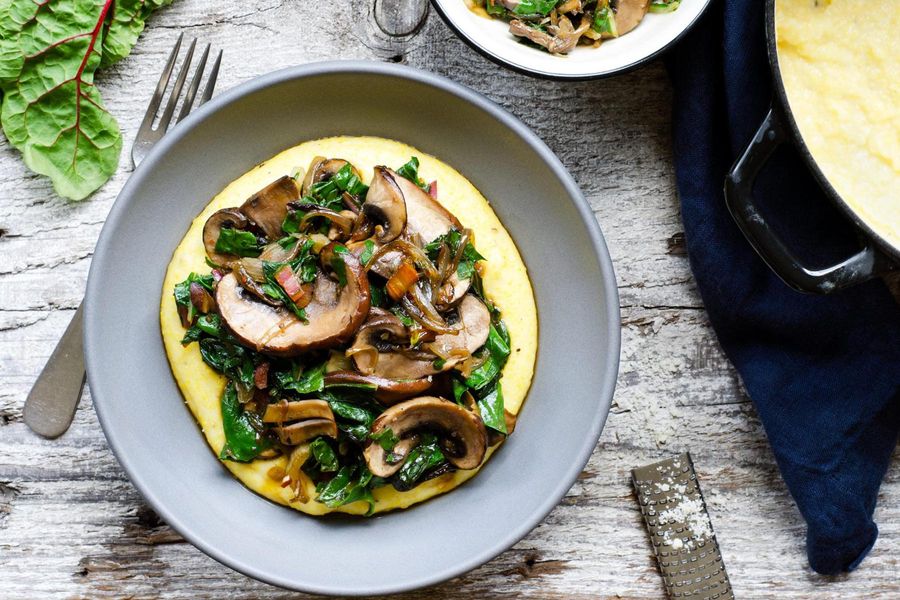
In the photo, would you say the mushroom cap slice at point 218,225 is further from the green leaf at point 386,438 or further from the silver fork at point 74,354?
the green leaf at point 386,438

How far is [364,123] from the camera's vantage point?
132 inches

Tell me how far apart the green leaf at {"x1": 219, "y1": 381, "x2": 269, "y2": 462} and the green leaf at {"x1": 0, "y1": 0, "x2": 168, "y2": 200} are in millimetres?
1234

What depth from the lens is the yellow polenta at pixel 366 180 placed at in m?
3.17

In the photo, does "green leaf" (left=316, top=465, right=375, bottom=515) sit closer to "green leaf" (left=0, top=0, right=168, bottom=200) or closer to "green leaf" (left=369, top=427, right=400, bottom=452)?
"green leaf" (left=369, top=427, right=400, bottom=452)

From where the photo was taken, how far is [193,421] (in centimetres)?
A: 330

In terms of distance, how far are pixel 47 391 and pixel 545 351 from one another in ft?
7.42

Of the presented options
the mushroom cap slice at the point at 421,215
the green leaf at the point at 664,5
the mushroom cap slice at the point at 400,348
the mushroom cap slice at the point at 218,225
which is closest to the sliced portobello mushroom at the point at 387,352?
the mushroom cap slice at the point at 400,348

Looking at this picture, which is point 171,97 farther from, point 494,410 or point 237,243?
point 494,410

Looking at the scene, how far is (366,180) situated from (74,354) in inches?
61.1

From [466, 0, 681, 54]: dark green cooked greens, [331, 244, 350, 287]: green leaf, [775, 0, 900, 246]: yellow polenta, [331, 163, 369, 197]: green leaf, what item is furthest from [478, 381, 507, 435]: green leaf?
[775, 0, 900, 246]: yellow polenta

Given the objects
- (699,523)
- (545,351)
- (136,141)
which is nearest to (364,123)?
(136,141)

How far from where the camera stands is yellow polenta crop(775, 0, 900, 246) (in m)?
3.20

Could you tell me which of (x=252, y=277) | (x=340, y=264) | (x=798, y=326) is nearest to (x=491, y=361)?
(x=340, y=264)

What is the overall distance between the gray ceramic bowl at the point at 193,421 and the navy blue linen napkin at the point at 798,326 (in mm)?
653
